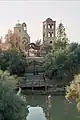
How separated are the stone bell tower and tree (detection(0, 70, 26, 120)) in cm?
3180

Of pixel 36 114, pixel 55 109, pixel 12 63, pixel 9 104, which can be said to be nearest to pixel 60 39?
pixel 12 63

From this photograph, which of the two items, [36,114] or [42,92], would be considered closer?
[36,114]

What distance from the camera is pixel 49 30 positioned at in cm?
4400

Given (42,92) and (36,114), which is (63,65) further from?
(36,114)

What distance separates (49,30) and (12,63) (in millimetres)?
15793

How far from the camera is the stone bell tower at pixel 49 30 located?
1721 inches

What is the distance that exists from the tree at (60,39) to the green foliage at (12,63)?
5.54m

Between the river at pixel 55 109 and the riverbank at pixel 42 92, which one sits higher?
the riverbank at pixel 42 92

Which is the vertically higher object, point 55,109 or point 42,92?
point 42,92

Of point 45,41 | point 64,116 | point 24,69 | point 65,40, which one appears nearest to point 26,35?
point 45,41

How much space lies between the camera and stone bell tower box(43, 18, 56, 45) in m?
43.7

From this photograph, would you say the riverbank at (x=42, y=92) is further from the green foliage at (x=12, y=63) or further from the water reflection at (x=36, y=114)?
the water reflection at (x=36, y=114)

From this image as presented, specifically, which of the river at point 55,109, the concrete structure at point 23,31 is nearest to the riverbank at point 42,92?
the river at point 55,109

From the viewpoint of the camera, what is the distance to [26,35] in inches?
1773
